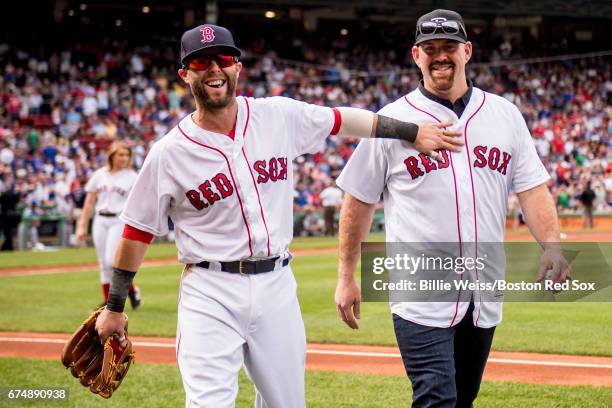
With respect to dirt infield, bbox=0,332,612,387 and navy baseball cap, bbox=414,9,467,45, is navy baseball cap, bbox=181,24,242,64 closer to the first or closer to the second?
navy baseball cap, bbox=414,9,467,45

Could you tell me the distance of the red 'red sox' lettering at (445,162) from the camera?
178 inches

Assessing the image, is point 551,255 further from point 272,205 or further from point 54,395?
point 54,395

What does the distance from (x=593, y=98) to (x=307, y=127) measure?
3706 cm

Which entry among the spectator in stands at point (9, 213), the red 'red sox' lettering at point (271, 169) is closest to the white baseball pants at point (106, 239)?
the red 'red sox' lettering at point (271, 169)

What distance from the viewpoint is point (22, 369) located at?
8414 millimetres

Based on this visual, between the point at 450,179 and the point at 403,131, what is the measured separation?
328 millimetres

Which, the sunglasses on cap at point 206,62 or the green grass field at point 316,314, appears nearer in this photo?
the sunglasses on cap at point 206,62

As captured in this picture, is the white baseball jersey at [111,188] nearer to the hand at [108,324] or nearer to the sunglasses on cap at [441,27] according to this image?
the hand at [108,324]

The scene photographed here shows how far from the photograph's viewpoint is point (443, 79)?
454 centimetres

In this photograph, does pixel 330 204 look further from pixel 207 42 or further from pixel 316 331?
pixel 207 42

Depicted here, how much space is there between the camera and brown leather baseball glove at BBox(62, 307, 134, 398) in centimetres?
464

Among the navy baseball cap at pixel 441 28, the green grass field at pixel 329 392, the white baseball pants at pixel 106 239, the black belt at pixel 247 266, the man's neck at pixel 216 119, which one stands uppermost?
the navy baseball cap at pixel 441 28

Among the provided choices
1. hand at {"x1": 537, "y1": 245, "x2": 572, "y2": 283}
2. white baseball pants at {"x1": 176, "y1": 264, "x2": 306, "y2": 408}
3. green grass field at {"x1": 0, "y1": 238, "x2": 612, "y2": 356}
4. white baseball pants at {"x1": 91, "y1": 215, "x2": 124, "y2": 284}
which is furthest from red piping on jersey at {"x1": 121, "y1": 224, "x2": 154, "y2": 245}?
white baseball pants at {"x1": 91, "y1": 215, "x2": 124, "y2": 284}

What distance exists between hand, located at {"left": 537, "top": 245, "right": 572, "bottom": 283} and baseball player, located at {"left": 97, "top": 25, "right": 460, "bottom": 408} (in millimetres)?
710
